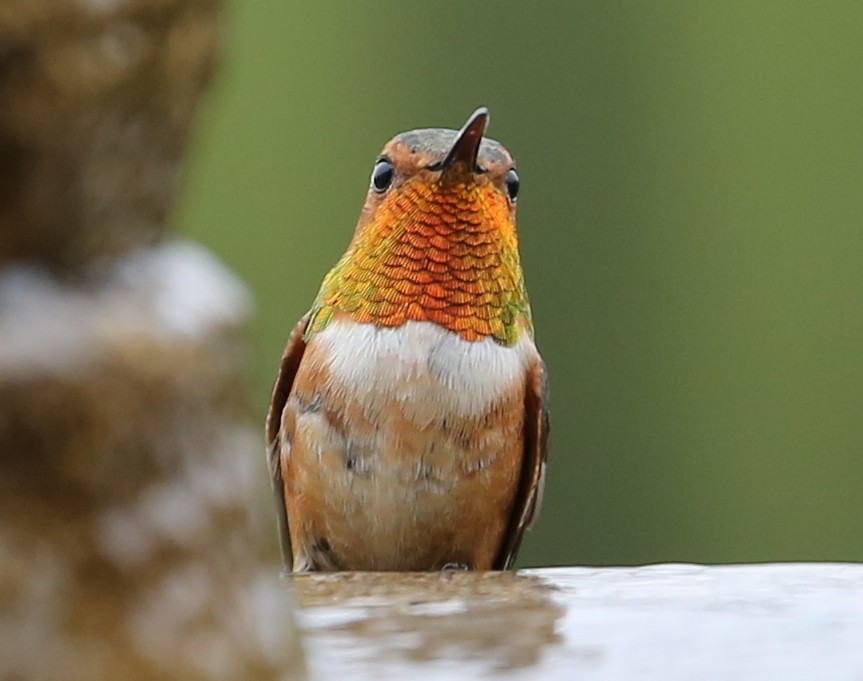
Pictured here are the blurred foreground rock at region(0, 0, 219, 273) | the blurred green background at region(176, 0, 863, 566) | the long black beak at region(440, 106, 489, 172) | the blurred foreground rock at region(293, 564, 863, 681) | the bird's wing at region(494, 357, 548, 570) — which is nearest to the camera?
the blurred foreground rock at region(0, 0, 219, 273)

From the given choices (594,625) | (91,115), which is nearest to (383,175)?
(594,625)

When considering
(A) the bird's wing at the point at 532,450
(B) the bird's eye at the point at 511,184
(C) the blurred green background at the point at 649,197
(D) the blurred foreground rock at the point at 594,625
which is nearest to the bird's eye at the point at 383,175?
(B) the bird's eye at the point at 511,184

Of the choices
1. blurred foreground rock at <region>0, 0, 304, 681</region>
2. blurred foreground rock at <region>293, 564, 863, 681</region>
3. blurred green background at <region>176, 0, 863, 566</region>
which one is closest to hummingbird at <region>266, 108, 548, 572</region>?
blurred foreground rock at <region>293, 564, 863, 681</region>

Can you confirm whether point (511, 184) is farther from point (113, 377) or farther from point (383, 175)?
point (113, 377)

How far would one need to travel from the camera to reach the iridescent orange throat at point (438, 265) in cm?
132

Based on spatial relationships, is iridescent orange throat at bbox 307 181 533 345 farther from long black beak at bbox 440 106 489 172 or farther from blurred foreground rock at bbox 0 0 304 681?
blurred foreground rock at bbox 0 0 304 681

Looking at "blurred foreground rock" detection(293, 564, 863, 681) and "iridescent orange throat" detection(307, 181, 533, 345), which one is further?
"iridescent orange throat" detection(307, 181, 533, 345)

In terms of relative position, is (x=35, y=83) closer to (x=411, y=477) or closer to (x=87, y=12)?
(x=87, y=12)

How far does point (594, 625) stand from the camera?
2.18 ft

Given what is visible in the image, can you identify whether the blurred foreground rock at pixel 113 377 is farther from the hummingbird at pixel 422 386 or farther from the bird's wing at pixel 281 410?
the bird's wing at pixel 281 410

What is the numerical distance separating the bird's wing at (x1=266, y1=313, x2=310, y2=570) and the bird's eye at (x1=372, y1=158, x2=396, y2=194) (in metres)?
0.15

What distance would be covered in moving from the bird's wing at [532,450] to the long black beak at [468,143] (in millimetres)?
209

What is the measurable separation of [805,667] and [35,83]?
40 cm

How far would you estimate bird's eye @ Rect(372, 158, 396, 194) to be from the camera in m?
1.37
